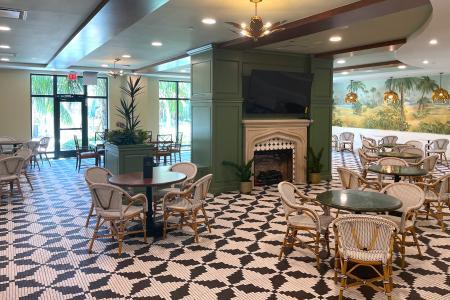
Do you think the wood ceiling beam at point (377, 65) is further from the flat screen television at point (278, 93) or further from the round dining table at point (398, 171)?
the round dining table at point (398, 171)

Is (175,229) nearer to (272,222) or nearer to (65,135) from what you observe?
(272,222)

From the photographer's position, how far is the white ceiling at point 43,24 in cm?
505

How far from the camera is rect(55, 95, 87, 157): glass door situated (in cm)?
1400

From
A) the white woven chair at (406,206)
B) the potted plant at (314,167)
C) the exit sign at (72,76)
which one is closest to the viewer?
the white woven chair at (406,206)

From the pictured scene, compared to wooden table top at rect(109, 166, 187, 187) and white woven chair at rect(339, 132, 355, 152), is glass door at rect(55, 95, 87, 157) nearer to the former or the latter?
wooden table top at rect(109, 166, 187, 187)

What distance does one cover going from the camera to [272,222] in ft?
20.5

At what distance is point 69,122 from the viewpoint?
14.2m

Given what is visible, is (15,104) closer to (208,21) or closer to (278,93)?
(278,93)

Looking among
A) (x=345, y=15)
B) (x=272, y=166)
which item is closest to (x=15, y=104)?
(x=272, y=166)

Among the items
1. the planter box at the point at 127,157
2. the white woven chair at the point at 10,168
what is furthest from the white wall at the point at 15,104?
the planter box at the point at 127,157

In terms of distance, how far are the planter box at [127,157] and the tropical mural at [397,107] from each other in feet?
34.9

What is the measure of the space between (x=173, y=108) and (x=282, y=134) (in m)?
8.16

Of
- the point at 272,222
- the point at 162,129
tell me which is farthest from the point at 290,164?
the point at 162,129

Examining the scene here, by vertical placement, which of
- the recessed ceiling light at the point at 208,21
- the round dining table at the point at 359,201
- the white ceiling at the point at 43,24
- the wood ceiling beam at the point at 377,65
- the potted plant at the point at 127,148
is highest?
the wood ceiling beam at the point at 377,65
